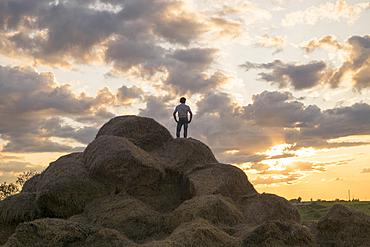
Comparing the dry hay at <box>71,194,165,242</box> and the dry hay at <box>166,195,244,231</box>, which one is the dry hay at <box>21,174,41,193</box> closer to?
the dry hay at <box>71,194,165,242</box>

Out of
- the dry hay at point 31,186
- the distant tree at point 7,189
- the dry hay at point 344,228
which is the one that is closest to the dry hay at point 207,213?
the dry hay at point 344,228

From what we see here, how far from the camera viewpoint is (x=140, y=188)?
38.9ft

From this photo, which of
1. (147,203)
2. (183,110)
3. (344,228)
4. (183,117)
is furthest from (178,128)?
(344,228)

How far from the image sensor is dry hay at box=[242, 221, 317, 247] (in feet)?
26.1

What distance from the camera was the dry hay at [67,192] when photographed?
11094 millimetres

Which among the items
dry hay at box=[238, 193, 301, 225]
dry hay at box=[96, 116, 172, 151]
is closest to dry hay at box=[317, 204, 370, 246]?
dry hay at box=[238, 193, 301, 225]

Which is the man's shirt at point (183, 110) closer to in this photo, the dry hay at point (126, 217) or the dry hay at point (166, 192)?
the dry hay at point (166, 192)

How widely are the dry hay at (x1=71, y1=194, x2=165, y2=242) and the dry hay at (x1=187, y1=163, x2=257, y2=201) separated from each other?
71.6 inches

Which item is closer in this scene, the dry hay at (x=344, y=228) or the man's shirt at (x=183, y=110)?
the dry hay at (x=344, y=228)

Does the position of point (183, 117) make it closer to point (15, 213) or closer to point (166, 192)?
point (166, 192)

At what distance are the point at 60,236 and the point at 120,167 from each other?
3693mm

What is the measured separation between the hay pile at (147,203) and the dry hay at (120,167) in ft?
0.11

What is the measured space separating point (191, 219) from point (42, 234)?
3.93 metres

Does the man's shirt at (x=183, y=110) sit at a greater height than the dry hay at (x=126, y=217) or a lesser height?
greater
